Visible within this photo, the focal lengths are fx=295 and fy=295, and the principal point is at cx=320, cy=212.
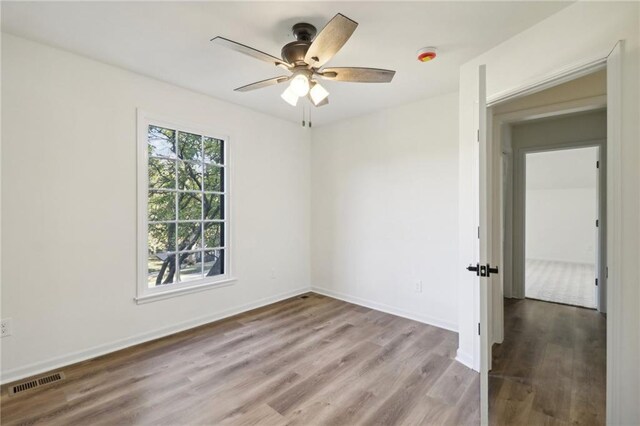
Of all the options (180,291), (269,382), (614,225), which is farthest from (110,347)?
(614,225)

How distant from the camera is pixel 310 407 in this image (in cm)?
193

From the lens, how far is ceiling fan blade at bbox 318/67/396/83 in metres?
1.99

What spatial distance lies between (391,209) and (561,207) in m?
6.08

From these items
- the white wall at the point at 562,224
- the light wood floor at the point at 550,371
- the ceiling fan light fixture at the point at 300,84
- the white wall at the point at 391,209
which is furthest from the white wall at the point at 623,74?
the white wall at the point at 562,224

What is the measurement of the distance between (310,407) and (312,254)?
279 centimetres

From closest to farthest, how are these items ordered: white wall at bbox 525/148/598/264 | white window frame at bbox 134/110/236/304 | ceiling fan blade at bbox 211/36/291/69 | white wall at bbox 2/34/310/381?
ceiling fan blade at bbox 211/36/291/69
white wall at bbox 2/34/310/381
white window frame at bbox 134/110/236/304
white wall at bbox 525/148/598/264

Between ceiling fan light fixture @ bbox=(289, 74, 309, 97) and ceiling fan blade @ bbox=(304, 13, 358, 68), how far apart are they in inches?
4.0

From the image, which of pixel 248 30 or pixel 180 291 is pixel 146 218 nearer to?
pixel 180 291

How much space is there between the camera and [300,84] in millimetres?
2004

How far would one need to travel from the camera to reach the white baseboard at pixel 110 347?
223 cm

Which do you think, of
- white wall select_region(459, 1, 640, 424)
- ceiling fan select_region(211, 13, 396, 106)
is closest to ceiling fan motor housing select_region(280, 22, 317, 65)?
ceiling fan select_region(211, 13, 396, 106)

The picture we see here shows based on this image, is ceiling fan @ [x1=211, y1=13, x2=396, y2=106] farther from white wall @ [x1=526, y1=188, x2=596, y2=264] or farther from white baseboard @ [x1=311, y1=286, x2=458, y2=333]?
white wall @ [x1=526, y1=188, x2=596, y2=264]

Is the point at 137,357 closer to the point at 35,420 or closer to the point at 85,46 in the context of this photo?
the point at 35,420

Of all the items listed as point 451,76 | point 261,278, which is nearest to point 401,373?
point 261,278
